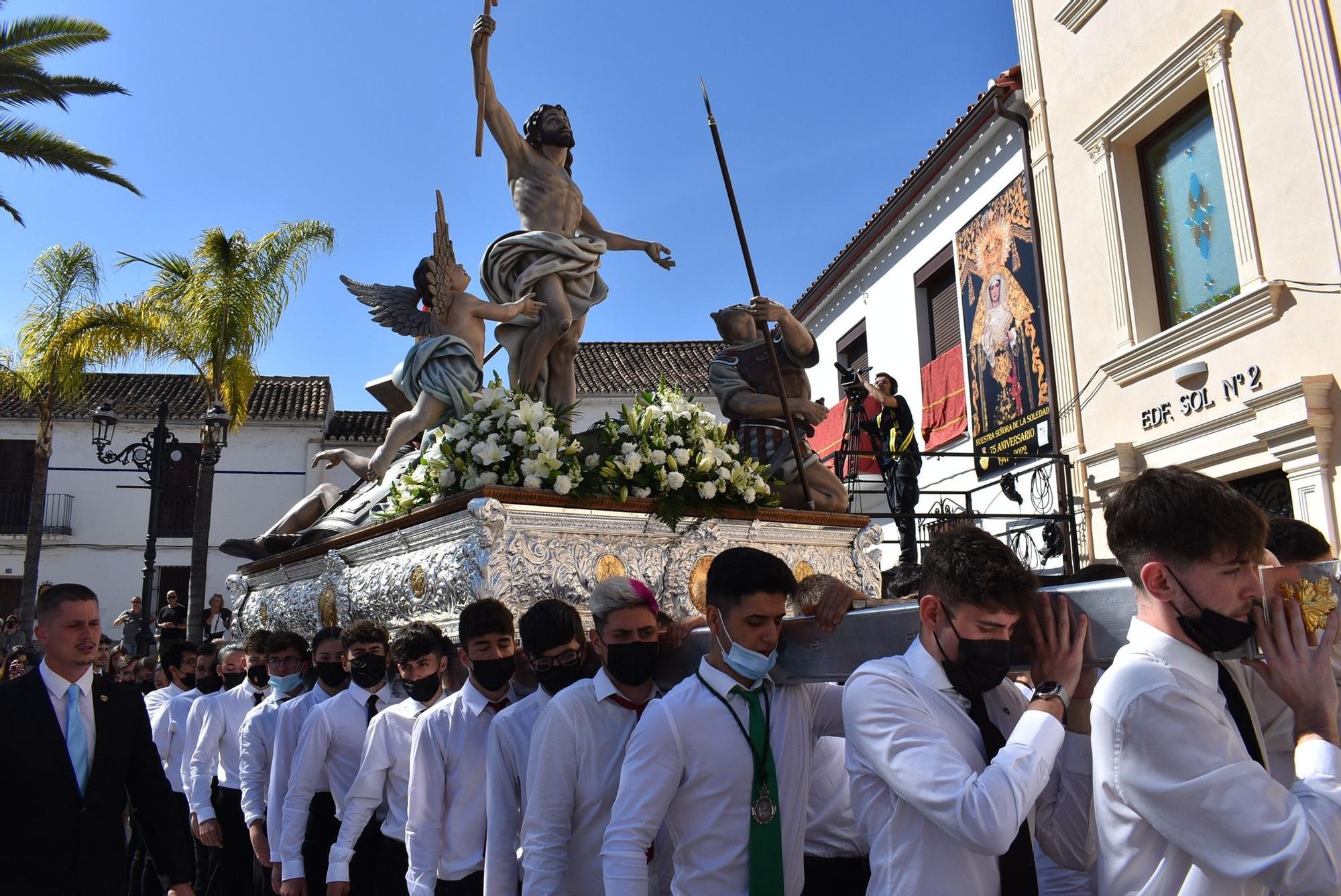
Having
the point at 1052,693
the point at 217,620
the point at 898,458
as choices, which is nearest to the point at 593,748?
the point at 1052,693

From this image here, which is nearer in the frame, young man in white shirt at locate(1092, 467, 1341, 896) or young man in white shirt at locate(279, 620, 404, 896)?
young man in white shirt at locate(1092, 467, 1341, 896)

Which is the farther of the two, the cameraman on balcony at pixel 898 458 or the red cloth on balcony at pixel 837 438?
the red cloth on balcony at pixel 837 438

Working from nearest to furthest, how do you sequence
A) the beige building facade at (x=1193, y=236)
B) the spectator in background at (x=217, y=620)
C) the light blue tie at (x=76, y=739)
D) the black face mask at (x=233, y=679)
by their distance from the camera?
the light blue tie at (x=76, y=739), the black face mask at (x=233, y=679), the beige building facade at (x=1193, y=236), the spectator in background at (x=217, y=620)

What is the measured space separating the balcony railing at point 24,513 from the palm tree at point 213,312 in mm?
11641

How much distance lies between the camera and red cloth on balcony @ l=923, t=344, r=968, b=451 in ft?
51.5

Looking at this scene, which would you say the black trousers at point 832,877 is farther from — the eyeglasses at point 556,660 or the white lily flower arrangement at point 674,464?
the white lily flower arrangement at point 674,464

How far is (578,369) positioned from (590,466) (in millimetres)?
23732

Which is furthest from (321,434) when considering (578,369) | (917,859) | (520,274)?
(917,859)

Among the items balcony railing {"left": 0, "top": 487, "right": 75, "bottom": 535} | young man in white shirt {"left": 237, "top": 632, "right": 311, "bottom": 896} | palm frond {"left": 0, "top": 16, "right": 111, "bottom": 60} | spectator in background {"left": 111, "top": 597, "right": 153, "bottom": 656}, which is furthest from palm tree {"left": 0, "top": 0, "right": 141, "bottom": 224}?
balcony railing {"left": 0, "top": 487, "right": 75, "bottom": 535}

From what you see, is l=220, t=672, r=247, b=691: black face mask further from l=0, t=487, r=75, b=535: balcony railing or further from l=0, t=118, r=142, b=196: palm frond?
l=0, t=487, r=75, b=535: balcony railing

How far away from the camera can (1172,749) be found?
1.72m

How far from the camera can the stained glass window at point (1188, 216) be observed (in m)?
10.7

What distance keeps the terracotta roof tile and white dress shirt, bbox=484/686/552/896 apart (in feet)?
84.6


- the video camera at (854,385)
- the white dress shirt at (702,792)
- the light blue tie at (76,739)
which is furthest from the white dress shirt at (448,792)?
the video camera at (854,385)
